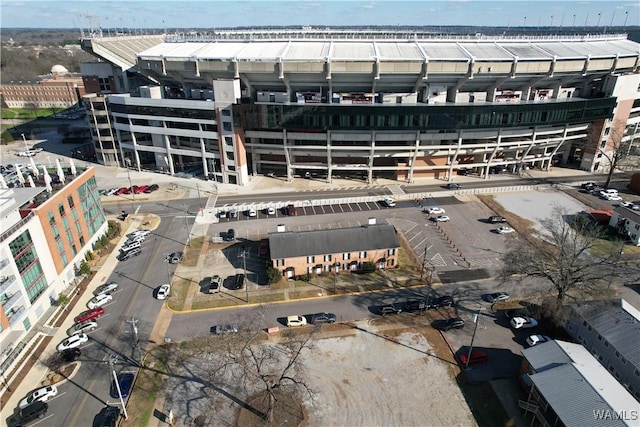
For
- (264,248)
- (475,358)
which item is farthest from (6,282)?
(475,358)

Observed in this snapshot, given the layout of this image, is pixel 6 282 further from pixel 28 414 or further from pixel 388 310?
pixel 388 310

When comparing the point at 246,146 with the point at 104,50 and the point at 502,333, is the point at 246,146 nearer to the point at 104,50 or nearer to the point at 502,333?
the point at 104,50

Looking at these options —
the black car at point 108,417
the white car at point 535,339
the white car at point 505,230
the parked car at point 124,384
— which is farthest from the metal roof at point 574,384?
the parked car at point 124,384

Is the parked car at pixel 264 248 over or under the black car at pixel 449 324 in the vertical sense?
over

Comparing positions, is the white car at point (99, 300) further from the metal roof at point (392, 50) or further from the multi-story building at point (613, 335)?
the multi-story building at point (613, 335)

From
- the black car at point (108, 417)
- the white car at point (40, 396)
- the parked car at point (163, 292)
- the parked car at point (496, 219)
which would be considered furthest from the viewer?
the parked car at point (496, 219)

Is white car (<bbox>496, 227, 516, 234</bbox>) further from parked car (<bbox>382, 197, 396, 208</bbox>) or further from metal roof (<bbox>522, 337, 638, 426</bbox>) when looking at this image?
metal roof (<bbox>522, 337, 638, 426</bbox>)

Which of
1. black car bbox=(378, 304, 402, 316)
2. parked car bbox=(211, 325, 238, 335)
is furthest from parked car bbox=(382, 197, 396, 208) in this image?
parked car bbox=(211, 325, 238, 335)

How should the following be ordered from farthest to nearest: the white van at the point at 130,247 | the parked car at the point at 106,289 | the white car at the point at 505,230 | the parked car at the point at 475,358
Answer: the white car at the point at 505,230 < the white van at the point at 130,247 < the parked car at the point at 106,289 < the parked car at the point at 475,358
